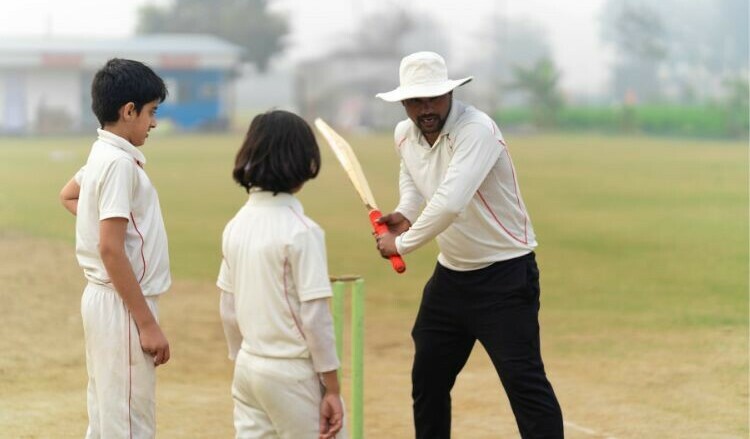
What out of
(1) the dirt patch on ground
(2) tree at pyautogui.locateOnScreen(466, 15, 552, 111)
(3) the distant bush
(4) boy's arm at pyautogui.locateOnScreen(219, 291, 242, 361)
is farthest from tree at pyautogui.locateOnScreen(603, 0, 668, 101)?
(4) boy's arm at pyautogui.locateOnScreen(219, 291, 242, 361)

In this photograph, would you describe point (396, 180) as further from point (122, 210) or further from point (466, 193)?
point (122, 210)

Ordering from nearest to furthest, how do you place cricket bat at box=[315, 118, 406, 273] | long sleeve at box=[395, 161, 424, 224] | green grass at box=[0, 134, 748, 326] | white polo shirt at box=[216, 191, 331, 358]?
1. white polo shirt at box=[216, 191, 331, 358]
2. cricket bat at box=[315, 118, 406, 273]
3. long sleeve at box=[395, 161, 424, 224]
4. green grass at box=[0, 134, 748, 326]

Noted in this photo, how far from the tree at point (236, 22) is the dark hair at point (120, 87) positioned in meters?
22.2

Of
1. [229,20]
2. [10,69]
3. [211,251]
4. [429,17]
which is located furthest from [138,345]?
[429,17]

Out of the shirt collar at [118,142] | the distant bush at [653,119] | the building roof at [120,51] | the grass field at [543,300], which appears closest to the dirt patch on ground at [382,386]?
the grass field at [543,300]

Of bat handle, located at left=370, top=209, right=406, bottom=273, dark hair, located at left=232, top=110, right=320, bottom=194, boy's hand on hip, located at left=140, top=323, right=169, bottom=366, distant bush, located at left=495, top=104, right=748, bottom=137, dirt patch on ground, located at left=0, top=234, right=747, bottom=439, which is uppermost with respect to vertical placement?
dark hair, located at left=232, top=110, right=320, bottom=194

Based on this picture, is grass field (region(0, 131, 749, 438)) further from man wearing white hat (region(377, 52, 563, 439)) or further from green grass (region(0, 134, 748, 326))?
man wearing white hat (region(377, 52, 563, 439))

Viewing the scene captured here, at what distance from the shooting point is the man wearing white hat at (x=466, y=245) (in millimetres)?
3568

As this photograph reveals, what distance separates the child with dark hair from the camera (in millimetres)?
2693

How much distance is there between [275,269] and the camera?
8.87ft

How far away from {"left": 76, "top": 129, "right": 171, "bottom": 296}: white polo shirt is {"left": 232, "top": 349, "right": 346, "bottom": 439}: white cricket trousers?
47 cm

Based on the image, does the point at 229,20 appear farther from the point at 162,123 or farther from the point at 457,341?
the point at 457,341

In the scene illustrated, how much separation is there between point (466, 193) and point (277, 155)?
3.05 ft

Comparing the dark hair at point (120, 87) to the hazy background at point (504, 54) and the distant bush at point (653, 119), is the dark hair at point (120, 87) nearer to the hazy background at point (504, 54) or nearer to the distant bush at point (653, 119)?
the hazy background at point (504, 54)
